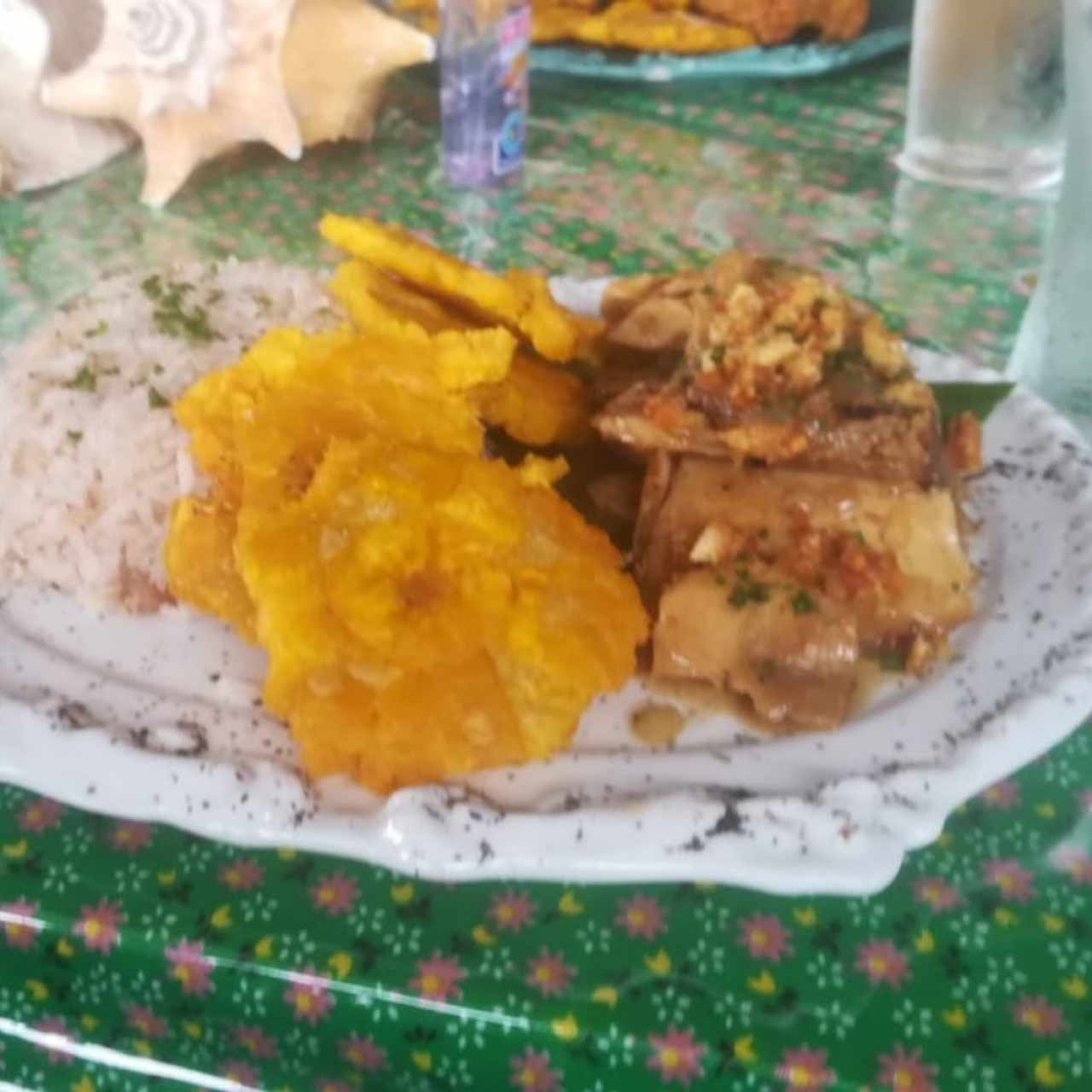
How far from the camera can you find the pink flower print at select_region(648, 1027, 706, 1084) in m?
0.60

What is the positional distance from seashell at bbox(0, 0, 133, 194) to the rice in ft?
1.99

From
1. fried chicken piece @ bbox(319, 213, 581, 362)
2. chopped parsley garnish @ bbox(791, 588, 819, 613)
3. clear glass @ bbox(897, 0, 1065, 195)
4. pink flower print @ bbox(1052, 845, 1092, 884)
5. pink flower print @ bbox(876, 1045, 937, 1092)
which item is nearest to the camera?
pink flower print @ bbox(876, 1045, 937, 1092)

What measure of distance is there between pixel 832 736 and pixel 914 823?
10cm

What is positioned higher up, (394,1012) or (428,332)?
(428,332)

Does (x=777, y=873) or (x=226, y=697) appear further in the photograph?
(x=226, y=697)

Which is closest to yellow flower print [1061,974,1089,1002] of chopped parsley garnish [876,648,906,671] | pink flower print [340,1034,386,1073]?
chopped parsley garnish [876,648,906,671]

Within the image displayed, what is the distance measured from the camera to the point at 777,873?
644 millimetres

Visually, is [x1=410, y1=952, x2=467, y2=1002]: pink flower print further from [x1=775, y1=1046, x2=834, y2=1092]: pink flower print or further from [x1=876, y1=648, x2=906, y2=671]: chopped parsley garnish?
[x1=876, y1=648, x2=906, y2=671]: chopped parsley garnish

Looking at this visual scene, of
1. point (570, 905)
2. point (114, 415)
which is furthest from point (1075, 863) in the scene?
point (114, 415)

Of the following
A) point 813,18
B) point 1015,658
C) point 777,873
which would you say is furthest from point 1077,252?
point 813,18

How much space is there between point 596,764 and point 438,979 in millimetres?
163

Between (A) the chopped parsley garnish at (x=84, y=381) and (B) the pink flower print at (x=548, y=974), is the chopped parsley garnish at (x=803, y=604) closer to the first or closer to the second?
(B) the pink flower print at (x=548, y=974)

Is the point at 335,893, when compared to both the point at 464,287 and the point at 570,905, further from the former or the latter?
the point at 464,287

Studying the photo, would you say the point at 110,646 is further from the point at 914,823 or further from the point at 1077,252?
the point at 1077,252
